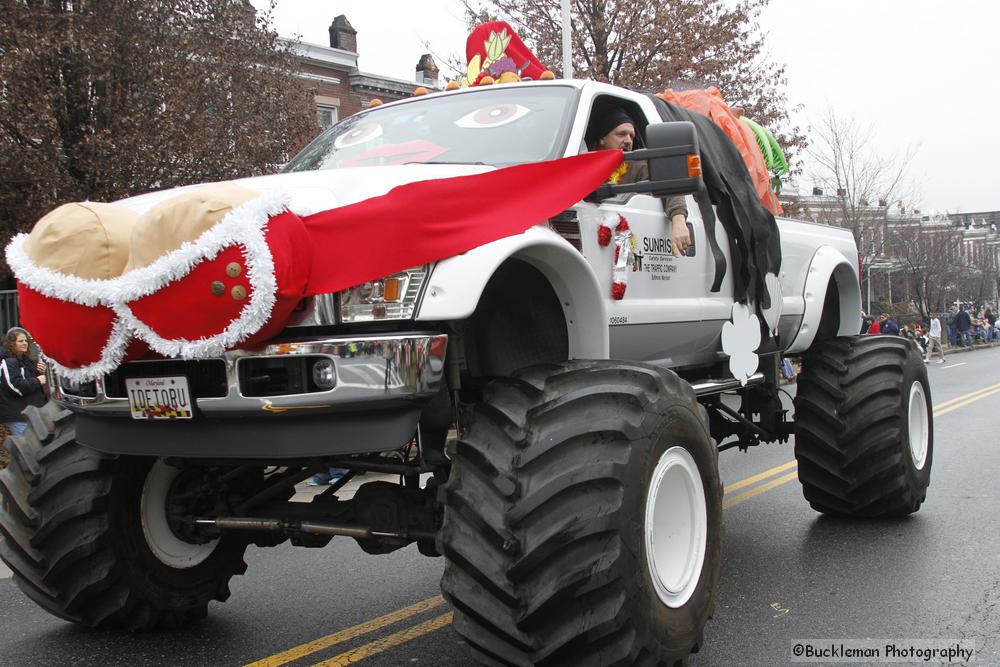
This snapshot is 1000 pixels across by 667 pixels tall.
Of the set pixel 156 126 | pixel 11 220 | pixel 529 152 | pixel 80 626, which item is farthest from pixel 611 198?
pixel 11 220

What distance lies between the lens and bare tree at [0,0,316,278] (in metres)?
12.5

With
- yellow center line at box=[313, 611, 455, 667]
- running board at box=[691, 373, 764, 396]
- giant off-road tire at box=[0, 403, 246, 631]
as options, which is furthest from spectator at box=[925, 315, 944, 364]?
giant off-road tire at box=[0, 403, 246, 631]

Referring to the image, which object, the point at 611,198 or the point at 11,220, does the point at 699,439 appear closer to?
the point at 611,198

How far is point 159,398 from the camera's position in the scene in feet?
11.4

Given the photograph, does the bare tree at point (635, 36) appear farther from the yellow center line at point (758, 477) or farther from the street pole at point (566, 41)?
the yellow center line at point (758, 477)

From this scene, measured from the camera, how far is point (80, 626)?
15.5ft

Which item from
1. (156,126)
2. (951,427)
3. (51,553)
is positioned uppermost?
(156,126)

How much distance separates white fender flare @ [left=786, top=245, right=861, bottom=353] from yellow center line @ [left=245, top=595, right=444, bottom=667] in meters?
3.06

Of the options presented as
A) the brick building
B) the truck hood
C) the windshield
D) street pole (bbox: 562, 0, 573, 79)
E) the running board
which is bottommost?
the running board

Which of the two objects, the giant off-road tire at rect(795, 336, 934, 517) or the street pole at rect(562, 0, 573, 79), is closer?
the giant off-road tire at rect(795, 336, 934, 517)

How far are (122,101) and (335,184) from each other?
11.2m

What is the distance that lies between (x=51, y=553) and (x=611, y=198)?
9.77 feet

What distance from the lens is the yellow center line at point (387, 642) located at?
4.30m

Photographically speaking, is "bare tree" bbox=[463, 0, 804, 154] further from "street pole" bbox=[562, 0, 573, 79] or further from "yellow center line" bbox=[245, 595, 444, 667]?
"yellow center line" bbox=[245, 595, 444, 667]
